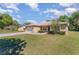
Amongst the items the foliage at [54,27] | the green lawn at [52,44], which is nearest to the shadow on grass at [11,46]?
the green lawn at [52,44]

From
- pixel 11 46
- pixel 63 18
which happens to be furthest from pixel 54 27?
pixel 11 46

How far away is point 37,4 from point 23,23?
205mm

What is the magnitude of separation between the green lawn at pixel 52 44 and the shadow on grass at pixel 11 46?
0.13ft

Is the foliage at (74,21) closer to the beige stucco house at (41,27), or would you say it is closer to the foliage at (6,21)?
the beige stucco house at (41,27)

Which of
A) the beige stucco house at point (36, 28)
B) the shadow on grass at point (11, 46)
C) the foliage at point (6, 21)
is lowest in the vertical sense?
the shadow on grass at point (11, 46)

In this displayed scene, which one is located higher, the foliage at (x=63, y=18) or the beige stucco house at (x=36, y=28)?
the foliage at (x=63, y=18)

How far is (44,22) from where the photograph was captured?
1.76 metres

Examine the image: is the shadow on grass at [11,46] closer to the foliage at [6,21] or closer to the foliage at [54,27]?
the foliage at [6,21]

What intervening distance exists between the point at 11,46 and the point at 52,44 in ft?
1.16

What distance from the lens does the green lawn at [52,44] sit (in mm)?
1735

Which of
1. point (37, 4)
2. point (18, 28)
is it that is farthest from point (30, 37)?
point (37, 4)
